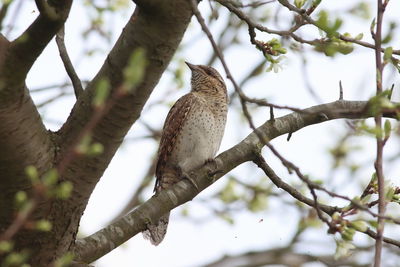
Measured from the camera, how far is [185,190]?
3945mm

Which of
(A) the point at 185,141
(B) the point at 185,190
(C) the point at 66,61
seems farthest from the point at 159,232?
(C) the point at 66,61

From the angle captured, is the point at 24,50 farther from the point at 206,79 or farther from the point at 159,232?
the point at 206,79

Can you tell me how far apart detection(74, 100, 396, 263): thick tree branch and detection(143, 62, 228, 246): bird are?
153 centimetres

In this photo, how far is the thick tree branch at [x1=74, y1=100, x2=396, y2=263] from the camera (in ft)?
11.5

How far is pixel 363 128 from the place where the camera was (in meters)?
2.43

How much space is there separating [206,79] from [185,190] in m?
3.08

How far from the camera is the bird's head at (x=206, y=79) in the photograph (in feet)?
22.1

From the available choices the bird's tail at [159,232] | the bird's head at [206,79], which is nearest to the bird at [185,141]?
the bird's tail at [159,232]

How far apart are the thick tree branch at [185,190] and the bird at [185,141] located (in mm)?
1529

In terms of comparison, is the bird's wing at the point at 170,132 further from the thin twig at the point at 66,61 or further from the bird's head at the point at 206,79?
the thin twig at the point at 66,61

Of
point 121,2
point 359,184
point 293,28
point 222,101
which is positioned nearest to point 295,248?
point 359,184

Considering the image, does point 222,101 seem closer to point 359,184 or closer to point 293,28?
point 359,184

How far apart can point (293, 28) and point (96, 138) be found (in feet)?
3.52

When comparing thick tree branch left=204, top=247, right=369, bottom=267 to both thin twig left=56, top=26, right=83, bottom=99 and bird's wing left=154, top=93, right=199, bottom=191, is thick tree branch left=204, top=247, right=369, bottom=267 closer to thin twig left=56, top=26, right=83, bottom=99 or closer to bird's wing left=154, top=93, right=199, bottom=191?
bird's wing left=154, top=93, right=199, bottom=191
